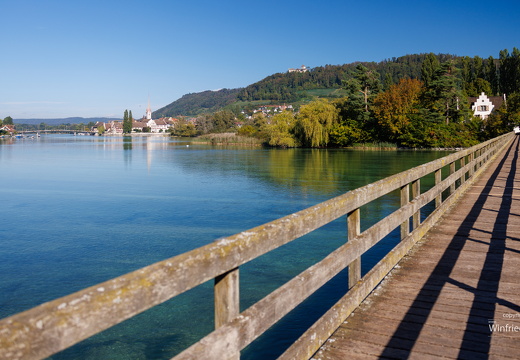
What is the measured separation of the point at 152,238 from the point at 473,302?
31.5 feet

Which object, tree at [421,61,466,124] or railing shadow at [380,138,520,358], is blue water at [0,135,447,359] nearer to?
railing shadow at [380,138,520,358]

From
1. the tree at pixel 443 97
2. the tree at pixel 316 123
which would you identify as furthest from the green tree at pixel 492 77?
the tree at pixel 316 123

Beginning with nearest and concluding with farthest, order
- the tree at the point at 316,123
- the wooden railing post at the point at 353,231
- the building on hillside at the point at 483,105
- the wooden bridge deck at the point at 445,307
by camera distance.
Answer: the wooden bridge deck at the point at 445,307, the wooden railing post at the point at 353,231, the tree at the point at 316,123, the building on hillside at the point at 483,105

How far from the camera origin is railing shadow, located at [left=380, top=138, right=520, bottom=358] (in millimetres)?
3173

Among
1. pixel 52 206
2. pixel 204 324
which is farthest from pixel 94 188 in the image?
pixel 204 324

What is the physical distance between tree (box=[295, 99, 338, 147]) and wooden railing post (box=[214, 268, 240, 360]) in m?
59.2

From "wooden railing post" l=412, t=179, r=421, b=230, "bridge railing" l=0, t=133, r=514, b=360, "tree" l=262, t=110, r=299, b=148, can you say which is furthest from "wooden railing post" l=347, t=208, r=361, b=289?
"tree" l=262, t=110, r=299, b=148

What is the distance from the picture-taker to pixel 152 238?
12305mm

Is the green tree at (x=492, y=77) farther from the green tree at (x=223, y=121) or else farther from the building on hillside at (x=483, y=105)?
the green tree at (x=223, y=121)

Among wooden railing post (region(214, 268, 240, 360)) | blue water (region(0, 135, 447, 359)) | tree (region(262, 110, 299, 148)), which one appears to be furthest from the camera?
tree (region(262, 110, 299, 148))

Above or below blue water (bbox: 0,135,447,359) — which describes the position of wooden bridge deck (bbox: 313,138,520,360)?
above

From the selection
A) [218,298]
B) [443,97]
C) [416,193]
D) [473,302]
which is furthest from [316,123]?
[218,298]

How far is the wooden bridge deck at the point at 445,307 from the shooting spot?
3.11 meters

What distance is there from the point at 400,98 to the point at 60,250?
5455cm
